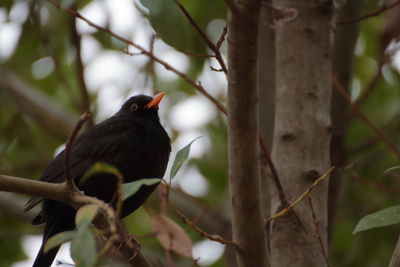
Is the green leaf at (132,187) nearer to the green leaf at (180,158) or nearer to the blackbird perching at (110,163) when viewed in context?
the green leaf at (180,158)

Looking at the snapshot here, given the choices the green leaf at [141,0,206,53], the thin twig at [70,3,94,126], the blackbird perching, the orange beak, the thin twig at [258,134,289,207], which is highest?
the thin twig at [70,3,94,126]

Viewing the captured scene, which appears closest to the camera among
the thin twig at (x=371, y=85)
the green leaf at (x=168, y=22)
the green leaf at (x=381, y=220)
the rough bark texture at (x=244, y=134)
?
the rough bark texture at (x=244, y=134)

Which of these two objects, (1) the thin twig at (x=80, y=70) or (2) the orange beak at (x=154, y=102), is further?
(1) the thin twig at (x=80, y=70)

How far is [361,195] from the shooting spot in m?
6.04

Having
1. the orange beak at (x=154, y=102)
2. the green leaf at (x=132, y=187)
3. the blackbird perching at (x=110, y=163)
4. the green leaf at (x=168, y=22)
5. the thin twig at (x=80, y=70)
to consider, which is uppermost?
the thin twig at (x=80, y=70)

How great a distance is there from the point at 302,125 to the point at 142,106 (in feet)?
5.26

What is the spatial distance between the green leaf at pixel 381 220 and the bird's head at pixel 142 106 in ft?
7.49

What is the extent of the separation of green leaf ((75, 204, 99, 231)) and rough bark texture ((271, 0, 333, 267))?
4.12ft

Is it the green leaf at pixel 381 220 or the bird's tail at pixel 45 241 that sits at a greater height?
the bird's tail at pixel 45 241

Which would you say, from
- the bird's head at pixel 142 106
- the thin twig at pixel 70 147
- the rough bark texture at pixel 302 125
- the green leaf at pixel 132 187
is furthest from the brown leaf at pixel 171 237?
the bird's head at pixel 142 106

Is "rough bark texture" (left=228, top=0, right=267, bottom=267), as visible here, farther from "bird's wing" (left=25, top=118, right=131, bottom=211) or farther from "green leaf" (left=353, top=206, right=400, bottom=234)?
"bird's wing" (left=25, top=118, right=131, bottom=211)

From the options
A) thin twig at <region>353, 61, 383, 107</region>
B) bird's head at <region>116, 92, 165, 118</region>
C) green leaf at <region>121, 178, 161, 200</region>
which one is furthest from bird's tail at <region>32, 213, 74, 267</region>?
thin twig at <region>353, 61, 383, 107</region>

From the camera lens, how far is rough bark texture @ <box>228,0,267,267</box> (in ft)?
8.30

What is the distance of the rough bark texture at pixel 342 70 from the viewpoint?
4.77 metres
